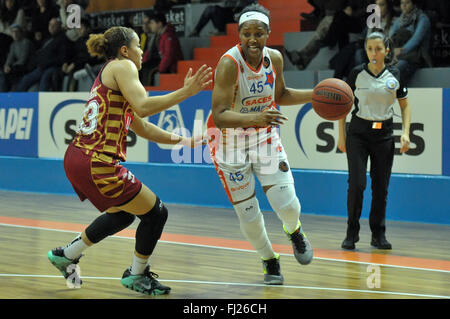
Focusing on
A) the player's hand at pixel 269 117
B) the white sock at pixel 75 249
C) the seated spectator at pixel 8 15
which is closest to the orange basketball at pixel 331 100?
the player's hand at pixel 269 117

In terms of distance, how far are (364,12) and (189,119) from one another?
10.4ft

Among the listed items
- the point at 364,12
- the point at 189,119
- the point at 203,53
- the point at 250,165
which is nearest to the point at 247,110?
the point at 250,165

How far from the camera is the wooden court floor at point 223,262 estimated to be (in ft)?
18.9

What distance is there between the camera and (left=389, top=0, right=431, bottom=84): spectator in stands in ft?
35.9

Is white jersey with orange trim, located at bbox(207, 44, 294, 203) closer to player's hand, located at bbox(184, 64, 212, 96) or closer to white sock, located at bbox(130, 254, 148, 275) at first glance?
player's hand, located at bbox(184, 64, 212, 96)

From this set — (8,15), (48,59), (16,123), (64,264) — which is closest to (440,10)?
(16,123)

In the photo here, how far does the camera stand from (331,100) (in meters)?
6.05

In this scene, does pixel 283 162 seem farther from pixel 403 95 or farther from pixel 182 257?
pixel 403 95

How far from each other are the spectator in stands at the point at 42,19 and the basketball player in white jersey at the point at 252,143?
37.1 ft

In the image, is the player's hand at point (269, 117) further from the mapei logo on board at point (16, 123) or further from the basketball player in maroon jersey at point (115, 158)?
the mapei logo on board at point (16, 123)

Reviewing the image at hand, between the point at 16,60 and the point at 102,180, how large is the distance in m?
11.8

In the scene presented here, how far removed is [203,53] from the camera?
1439cm

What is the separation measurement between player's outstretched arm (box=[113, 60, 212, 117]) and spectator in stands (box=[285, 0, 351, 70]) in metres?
7.24

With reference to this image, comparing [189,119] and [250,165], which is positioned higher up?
[189,119]
